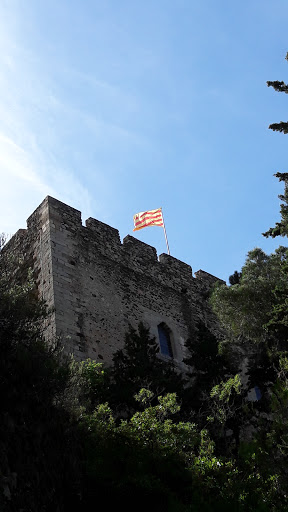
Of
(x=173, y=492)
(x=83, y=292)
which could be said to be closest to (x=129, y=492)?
(x=173, y=492)

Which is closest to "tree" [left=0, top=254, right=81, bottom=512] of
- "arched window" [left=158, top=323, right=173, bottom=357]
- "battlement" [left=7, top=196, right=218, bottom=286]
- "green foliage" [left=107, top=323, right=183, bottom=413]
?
"green foliage" [left=107, top=323, right=183, bottom=413]

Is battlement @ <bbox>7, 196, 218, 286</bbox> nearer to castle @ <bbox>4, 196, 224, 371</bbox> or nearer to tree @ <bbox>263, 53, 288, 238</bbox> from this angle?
castle @ <bbox>4, 196, 224, 371</bbox>

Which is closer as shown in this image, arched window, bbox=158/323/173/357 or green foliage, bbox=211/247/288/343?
green foliage, bbox=211/247/288/343

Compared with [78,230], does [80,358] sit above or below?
below

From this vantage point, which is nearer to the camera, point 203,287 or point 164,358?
point 164,358

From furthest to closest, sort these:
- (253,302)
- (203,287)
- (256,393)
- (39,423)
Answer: (203,287) < (256,393) < (253,302) < (39,423)

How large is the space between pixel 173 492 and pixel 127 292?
8445 mm

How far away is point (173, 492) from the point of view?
914cm

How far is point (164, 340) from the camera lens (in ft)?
57.4

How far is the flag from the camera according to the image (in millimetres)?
21531

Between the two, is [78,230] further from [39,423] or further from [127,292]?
[39,423]

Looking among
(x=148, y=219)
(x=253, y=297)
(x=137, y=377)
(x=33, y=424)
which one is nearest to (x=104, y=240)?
(x=148, y=219)

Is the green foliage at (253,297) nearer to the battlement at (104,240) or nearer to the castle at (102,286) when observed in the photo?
Result: the castle at (102,286)

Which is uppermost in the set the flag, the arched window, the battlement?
the flag
